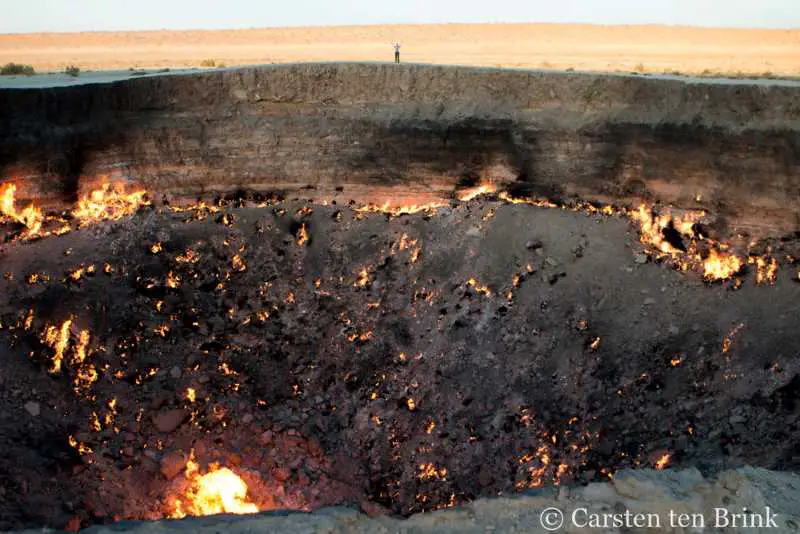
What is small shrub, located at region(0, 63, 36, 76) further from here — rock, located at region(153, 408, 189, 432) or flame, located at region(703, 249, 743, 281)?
flame, located at region(703, 249, 743, 281)

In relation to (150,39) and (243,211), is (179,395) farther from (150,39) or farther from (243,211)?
(150,39)

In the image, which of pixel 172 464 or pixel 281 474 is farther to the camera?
pixel 281 474

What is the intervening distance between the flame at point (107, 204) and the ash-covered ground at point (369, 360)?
0.20 meters

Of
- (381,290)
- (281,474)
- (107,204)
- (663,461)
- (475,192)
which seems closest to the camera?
(663,461)

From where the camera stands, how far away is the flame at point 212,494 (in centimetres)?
796

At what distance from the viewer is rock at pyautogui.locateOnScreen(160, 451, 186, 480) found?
8180 millimetres

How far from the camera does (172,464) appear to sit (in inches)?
324

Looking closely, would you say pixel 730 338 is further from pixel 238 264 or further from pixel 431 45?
pixel 431 45

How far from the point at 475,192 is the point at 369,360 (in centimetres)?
335

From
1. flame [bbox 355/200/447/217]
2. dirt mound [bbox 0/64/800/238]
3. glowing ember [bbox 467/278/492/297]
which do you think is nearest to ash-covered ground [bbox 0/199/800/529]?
glowing ember [bbox 467/278/492/297]

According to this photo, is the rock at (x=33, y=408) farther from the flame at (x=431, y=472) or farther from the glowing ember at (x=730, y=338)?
the glowing ember at (x=730, y=338)

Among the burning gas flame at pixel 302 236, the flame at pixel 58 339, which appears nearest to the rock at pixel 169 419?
the flame at pixel 58 339

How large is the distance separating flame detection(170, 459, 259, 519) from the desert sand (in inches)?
834

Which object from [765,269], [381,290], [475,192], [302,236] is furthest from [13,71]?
[765,269]
